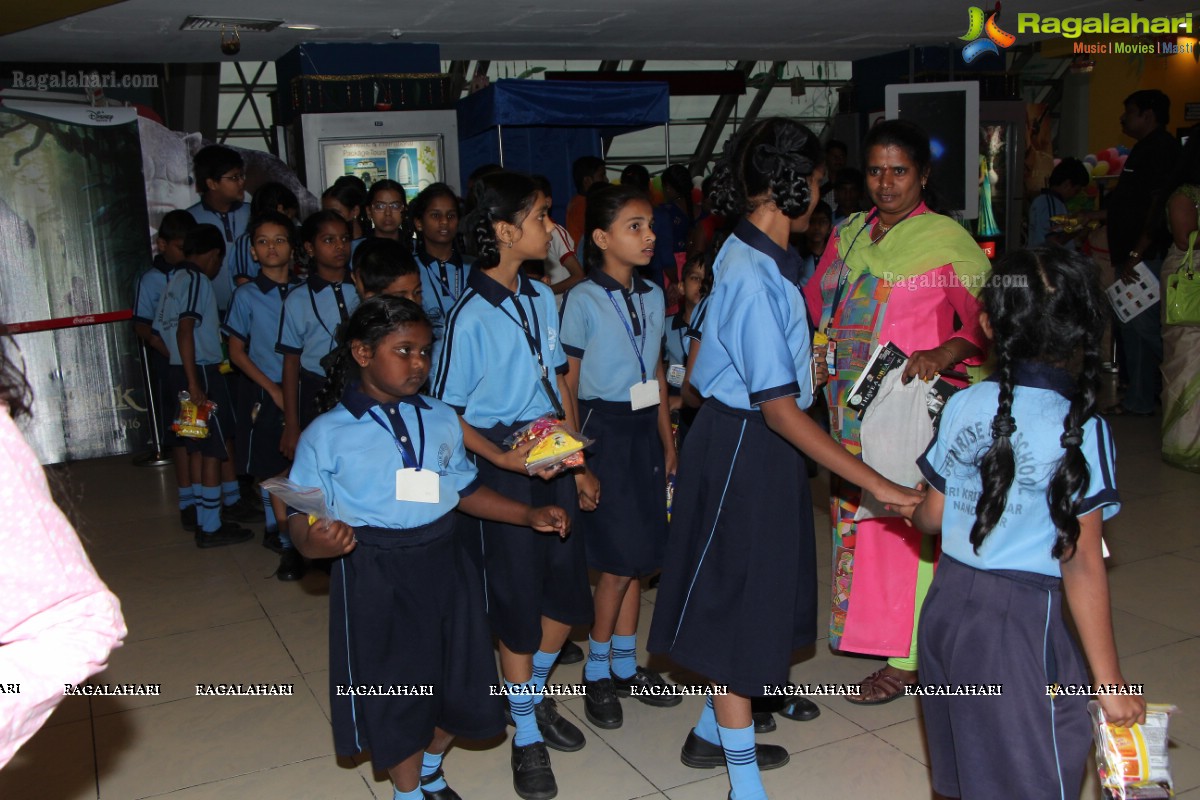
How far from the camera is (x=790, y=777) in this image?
2799 mm

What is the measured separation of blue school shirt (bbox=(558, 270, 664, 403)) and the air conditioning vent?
5048mm

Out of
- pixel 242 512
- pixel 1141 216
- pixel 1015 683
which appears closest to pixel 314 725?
pixel 1015 683

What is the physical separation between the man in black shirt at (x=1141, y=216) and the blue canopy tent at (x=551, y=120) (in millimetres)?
3341

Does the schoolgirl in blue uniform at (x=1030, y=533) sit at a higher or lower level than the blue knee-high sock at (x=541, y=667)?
higher

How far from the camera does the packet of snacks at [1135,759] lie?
1.75 m

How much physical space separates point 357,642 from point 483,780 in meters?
0.75

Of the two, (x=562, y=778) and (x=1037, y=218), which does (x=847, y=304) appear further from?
(x=1037, y=218)

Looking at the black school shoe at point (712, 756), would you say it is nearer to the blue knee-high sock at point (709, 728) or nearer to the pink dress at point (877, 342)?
the blue knee-high sock at point (709, 728)

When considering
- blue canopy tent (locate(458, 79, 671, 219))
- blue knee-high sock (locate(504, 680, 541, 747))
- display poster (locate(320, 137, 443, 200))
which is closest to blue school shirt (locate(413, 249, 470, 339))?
blue knee-high sock (locate(504, 680, 541, 747))

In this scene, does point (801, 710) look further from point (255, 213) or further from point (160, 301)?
point (160, 301)

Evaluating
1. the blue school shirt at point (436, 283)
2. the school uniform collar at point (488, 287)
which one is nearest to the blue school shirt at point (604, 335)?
the school uniform collar at point (488, 287)

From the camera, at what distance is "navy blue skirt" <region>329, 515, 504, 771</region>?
7.71ft

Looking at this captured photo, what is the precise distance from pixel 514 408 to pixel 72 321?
5384 mm

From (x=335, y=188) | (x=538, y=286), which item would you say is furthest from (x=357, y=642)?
(x=335, y=188)
